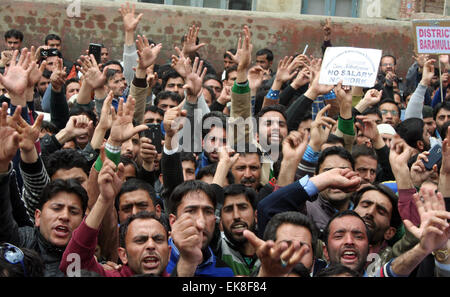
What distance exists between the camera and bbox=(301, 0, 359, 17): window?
45.4 ft

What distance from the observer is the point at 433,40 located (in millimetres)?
8328

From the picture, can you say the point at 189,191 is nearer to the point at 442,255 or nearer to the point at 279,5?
the point at 442,255

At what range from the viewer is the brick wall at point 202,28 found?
37.3 feet

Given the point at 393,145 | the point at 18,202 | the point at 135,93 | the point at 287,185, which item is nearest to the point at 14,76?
the point at 18,202

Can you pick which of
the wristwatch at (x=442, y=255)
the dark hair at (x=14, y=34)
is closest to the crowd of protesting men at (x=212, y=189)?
the wristwatch at (x=442, y=255)

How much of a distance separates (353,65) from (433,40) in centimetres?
116

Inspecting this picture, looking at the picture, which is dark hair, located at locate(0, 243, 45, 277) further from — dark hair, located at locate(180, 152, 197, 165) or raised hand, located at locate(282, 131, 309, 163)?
dark hair, located at locate(180, 152, 197, 165)

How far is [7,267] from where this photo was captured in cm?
353

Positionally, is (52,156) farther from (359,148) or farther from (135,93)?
(359,148)

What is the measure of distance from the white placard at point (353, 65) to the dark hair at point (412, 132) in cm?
60

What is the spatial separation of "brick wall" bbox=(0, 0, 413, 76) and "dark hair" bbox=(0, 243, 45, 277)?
807cm

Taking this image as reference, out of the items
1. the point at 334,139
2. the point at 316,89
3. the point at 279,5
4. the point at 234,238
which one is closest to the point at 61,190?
the point at 234,238

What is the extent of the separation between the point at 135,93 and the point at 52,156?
5.77ft

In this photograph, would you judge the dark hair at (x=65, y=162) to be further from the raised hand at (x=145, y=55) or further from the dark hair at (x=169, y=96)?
the dark hair at (x=169, y=96)
